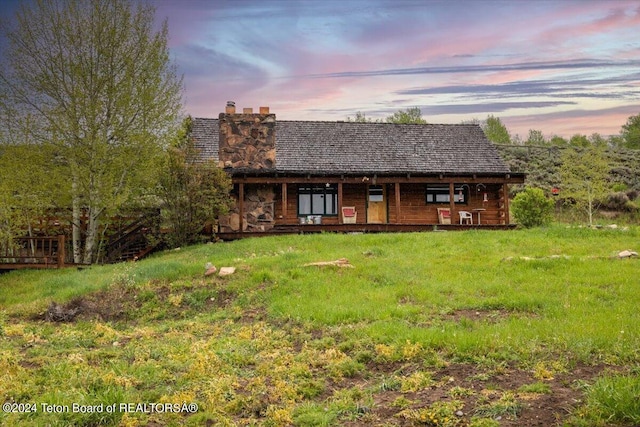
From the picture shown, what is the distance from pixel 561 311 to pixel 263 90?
24.5 meters

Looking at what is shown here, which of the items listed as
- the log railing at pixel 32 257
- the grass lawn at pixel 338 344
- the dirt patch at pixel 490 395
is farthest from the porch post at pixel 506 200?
the dirt patch at pixel 490 395

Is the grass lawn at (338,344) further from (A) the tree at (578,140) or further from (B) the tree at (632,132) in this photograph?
(B) the tree at (632,132)

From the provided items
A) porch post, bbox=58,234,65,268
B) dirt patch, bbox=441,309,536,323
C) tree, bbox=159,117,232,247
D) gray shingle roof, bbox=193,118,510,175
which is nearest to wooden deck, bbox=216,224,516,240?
tree, bbox=159,117,232,247

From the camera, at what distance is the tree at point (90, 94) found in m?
18.2

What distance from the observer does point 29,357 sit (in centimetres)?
700

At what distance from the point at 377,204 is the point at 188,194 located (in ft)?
36.1

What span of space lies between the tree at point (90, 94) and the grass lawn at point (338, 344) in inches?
263

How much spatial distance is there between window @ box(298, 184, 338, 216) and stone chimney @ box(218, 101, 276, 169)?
336 centimetres

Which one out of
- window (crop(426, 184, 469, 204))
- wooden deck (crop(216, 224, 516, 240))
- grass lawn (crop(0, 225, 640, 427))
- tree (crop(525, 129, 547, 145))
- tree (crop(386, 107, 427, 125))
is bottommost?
grass lawn (crop(0, 225, 640, 427))

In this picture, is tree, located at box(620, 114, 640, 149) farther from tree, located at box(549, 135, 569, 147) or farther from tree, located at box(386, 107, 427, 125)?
tree, located at box(386, 107, 427, 125)

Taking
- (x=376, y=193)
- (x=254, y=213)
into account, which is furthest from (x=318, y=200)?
(x=254, y=213)

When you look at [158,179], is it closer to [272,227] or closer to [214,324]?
[272,227]

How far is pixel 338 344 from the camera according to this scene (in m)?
6.98

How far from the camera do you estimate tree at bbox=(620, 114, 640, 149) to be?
61906 millimetres
